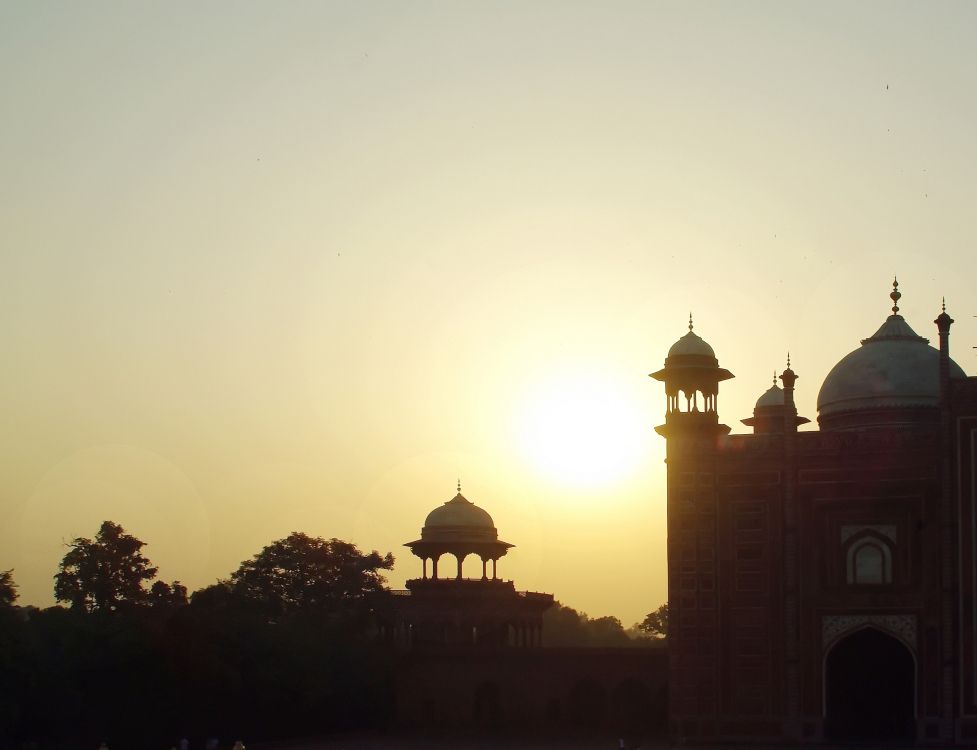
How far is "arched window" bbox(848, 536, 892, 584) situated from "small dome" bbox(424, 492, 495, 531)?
18.6 m

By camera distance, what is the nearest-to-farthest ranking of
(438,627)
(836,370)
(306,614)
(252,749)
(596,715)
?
(252,749), (836,370), (596,715), (438,627), (306,614)

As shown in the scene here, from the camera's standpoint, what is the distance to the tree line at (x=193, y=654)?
4334cm

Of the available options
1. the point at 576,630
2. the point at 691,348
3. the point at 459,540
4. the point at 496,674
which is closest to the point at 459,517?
the point at 459,540

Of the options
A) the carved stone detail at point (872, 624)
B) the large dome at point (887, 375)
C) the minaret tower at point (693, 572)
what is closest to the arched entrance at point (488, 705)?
the minaret tower at point (693, 572)

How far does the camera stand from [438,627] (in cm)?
5709

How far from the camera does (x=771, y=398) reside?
55219 millimetres

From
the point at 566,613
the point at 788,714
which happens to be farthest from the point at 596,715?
the point at 566,613

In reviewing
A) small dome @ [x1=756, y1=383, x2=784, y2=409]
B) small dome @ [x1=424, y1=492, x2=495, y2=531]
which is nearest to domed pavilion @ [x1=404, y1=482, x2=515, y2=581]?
small dome @ [x1=424, y1=492, x2=495, y2=531]

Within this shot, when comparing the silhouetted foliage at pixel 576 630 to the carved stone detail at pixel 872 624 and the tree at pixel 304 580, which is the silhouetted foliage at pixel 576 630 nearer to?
the tree at pixel 304 580

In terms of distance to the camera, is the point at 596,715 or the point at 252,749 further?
the point at 596,715

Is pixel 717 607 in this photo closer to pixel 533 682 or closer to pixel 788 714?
pixel 788 714

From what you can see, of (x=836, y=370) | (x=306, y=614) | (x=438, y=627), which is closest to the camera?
(x=836, y=370)

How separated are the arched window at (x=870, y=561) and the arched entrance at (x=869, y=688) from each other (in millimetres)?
1351

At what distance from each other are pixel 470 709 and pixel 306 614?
1033 centimetres
